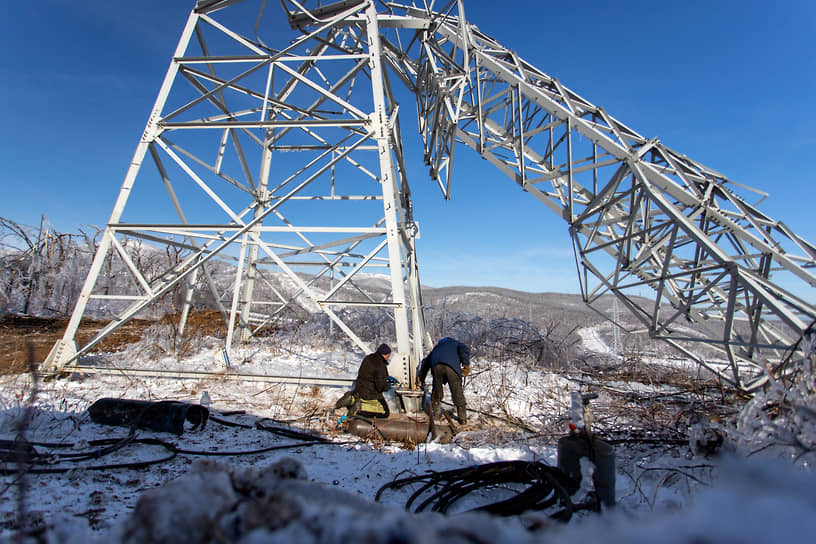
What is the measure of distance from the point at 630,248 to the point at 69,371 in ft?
30.6

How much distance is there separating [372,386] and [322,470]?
1867 mm

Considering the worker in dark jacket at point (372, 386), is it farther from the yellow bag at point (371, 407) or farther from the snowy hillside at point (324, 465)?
the snowy hillside at point (324, 465)

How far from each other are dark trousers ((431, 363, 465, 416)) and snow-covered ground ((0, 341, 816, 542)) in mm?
450

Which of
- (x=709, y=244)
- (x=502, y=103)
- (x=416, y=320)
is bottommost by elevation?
(x=416, y=320)

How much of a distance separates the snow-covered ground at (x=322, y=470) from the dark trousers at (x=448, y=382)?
1.47ft

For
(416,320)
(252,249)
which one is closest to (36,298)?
(252,249)

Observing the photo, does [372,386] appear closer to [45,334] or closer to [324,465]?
[324,465]

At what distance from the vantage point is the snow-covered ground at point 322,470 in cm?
66

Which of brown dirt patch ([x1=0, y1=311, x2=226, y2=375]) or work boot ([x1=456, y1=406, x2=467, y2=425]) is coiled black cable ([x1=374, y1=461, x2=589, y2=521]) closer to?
work boot ([x1=456, y1=406, x2=467, y2=425])

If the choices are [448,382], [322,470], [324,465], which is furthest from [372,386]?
[322,470]

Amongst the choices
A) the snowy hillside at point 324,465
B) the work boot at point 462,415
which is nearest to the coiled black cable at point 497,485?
the snowy hillside at point 324,465

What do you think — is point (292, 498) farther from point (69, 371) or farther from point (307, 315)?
point (307, 315)

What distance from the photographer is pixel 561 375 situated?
8.42 m

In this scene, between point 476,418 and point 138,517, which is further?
point 476,418
